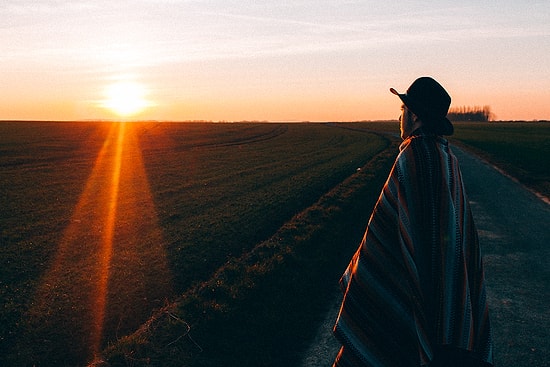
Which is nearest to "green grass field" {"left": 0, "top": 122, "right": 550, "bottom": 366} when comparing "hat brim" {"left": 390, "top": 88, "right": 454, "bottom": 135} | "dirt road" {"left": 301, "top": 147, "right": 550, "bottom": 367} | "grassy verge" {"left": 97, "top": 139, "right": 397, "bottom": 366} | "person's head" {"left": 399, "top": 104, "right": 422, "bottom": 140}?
"grassy verge" {"left": 97, "top": 139, "right": 397, "bottom": 366}

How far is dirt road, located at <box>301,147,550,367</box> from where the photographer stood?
16.5ft

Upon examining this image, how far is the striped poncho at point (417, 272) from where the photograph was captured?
9.82 ft

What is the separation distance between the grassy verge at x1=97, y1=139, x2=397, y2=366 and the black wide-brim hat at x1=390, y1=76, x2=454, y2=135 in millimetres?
2908

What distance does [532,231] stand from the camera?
34.2 feet

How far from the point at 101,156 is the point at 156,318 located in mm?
31859

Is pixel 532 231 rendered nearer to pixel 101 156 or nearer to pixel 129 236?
pixel 129 236

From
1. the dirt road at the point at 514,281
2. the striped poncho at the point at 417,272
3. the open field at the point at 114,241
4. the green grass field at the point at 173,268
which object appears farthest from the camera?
the open field at the point at 114,241

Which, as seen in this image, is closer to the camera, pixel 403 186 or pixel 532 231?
pixel 403 186

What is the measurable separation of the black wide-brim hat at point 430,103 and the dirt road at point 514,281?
2763 mm

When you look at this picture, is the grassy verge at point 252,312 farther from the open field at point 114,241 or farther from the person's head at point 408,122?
the person's head at point 408,122

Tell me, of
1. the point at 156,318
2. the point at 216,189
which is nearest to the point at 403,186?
the point at 156,318

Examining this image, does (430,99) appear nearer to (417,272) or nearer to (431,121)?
(431,121)

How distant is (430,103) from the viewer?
3.16 m

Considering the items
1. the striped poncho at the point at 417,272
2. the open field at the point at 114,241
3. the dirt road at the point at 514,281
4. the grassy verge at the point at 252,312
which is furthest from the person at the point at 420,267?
the open field at the point at 114,241
